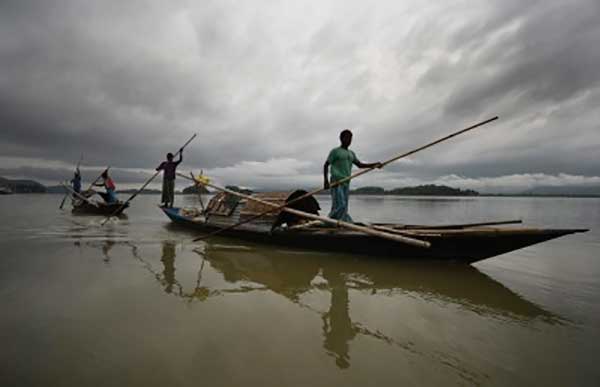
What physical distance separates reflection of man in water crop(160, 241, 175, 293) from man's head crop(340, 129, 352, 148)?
15.4 ft

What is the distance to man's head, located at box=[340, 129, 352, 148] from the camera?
6.91 m

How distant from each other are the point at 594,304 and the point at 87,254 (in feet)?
29.1

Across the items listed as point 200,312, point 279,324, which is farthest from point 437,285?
point 200,312

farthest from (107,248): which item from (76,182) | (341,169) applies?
(76,182)

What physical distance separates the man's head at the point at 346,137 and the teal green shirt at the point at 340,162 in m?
0.15

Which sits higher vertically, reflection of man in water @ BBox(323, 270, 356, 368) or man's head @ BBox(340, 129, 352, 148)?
Result: man's head @ BBox(340, 129, 352, 148)

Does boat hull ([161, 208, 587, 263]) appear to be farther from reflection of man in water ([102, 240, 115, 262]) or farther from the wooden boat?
reflection of man in water ([102, 240, 115, 262])

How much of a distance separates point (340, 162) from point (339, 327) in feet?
14.9

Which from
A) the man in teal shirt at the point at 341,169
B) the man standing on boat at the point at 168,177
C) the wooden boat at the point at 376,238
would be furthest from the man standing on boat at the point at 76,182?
the man in teal shirt at the point at 341,169

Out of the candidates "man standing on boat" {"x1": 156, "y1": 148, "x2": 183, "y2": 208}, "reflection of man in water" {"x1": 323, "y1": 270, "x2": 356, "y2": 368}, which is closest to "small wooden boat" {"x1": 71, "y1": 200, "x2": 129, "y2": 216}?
"man standing on boat" {"x1": 156, "y1": 148, "x2": 183, "y2": 208}

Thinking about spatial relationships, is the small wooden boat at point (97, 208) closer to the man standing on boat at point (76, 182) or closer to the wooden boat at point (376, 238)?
the man standing on boat at point (76, 182)

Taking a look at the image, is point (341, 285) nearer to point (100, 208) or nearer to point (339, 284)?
point (339, 284)

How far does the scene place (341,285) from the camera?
4.46m

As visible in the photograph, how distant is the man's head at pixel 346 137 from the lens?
22.7 ft
